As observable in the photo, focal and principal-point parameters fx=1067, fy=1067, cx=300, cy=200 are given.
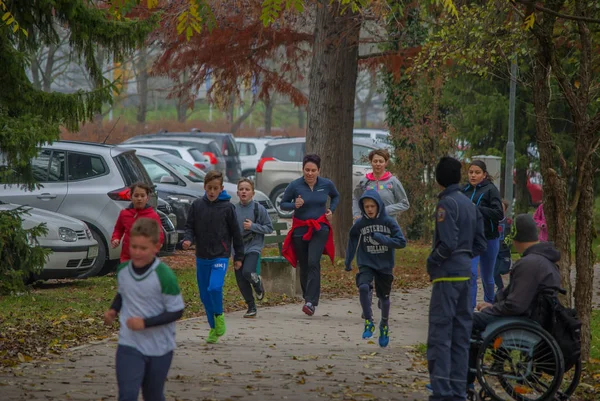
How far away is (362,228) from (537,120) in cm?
207

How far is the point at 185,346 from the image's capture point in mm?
9758

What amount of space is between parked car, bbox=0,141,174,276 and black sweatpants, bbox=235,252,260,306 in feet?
11.8

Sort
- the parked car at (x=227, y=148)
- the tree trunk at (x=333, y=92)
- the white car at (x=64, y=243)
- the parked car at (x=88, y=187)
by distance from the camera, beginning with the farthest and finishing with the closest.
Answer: the parked car at (x=227, y=148) < the tree trunk at (x=333, y=92) < the parked car at (x=88, y=187) < the white car at (x=64, y=243)

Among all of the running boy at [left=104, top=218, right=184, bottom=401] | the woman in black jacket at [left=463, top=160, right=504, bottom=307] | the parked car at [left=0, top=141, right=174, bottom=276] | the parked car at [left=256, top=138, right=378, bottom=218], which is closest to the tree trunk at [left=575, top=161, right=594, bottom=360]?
the woman in black jacket at [left=463, top=160, right=504, bottom=307]

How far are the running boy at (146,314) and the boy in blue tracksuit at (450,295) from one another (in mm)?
2163

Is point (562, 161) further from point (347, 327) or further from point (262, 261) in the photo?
point (262, 261)

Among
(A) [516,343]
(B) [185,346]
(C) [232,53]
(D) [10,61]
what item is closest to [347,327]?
(B) [185,346]

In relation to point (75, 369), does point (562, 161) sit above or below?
above

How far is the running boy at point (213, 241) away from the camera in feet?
33.0

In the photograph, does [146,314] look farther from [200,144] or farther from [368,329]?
[200,144]

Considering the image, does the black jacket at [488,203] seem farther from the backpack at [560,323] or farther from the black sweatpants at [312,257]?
the backpack at [560,323]

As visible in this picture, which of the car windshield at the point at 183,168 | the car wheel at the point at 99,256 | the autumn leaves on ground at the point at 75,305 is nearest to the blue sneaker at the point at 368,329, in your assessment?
the autumn leaves on ground at the point at 75,305

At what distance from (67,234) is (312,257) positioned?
3602mm

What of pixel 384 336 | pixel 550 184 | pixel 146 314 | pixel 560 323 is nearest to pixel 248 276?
pixel 384 336
